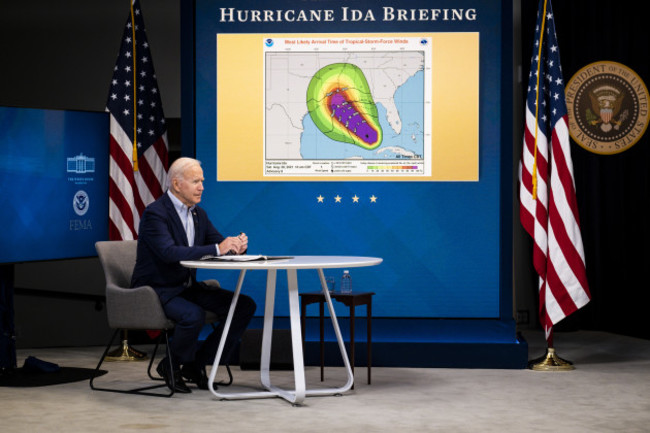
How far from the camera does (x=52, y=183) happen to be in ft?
19.9

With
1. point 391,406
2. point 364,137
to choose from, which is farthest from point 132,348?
point 391,406

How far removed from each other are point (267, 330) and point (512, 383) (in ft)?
5.17

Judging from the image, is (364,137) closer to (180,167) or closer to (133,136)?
(180,167)

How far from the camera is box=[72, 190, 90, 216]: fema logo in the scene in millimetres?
6246

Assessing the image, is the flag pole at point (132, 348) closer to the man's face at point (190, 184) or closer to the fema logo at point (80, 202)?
the fema logo at point (80, 202)

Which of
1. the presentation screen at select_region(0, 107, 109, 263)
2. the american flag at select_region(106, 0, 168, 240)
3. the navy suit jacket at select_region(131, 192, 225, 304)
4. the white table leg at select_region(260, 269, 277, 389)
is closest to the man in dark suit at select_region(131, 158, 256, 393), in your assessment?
the navy suit jacket at select_region(131, 192, 225, 304)

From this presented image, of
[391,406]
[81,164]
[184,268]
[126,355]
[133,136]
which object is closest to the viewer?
[391,406]

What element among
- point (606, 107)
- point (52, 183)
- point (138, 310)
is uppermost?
point (606, 107)

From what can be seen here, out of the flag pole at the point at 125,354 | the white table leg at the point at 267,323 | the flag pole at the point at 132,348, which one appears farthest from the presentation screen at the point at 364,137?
the white table leg at the point at 267,323

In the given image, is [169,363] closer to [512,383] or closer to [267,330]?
[267,330]

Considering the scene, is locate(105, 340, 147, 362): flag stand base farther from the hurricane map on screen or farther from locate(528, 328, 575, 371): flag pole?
locate(528, 328, 575, 371): flag pole

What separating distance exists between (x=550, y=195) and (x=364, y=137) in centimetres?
137

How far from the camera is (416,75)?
646 centimetres

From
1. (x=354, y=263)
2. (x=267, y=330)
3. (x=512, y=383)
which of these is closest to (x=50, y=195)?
(x=267, y=330)
